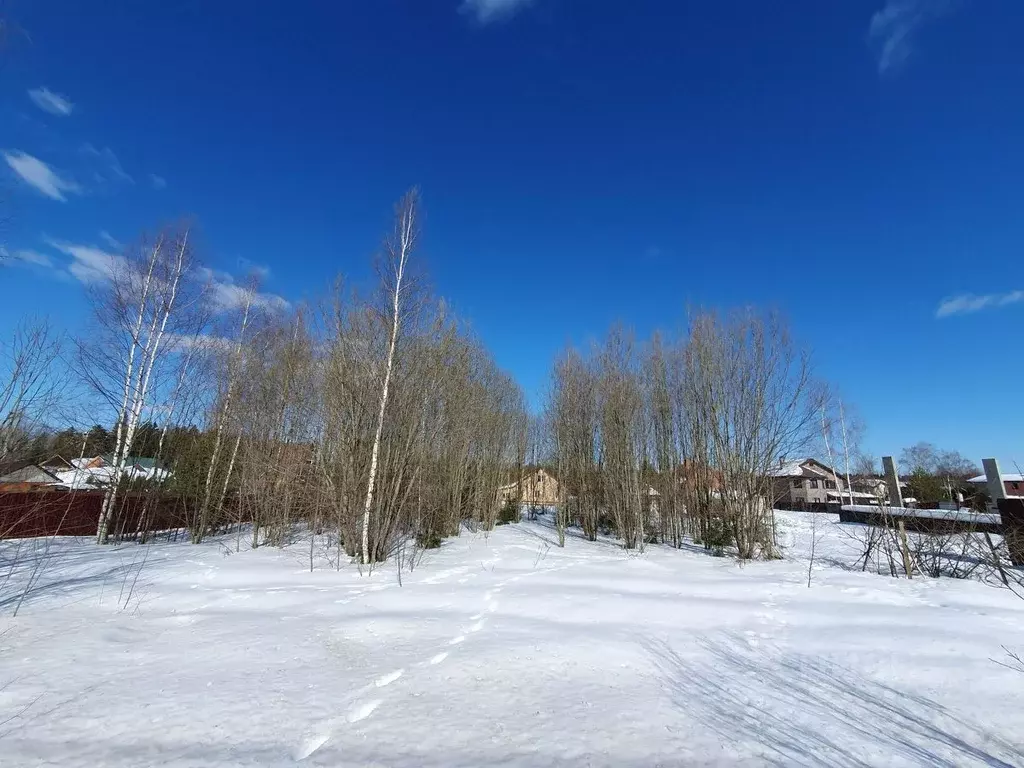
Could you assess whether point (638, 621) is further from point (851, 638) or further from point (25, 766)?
point (25, 766)

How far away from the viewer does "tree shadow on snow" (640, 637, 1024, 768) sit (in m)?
2.88

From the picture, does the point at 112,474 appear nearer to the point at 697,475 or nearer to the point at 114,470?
the point at 114,470

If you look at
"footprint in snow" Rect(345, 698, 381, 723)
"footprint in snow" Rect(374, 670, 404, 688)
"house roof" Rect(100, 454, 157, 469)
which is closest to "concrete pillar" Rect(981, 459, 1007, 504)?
"footprint in snow" Rect(374, 670, 404, 688)

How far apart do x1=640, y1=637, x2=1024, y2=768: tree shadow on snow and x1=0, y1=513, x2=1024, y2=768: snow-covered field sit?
0.06 ft

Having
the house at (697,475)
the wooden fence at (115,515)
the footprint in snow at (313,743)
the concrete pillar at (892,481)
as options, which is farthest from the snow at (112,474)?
the concrete pillar at (892,481)

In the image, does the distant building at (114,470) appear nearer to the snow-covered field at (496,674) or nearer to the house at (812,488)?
the snow-covered field at (496,674)

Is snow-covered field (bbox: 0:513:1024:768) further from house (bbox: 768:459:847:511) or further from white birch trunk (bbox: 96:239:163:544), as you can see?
house (bbox: 768:459:847:511)

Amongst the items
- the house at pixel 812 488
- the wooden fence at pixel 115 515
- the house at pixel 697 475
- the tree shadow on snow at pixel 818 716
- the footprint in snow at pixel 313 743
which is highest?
the house at pixel 812 488

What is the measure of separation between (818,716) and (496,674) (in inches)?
90.1

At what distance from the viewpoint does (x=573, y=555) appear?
40.1 feet

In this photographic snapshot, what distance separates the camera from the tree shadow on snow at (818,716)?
2.88 m

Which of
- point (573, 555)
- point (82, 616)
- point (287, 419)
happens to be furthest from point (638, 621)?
point (287, 419)

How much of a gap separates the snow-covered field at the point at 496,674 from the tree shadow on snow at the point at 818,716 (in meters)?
0.02

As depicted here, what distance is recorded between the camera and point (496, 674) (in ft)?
12.8
